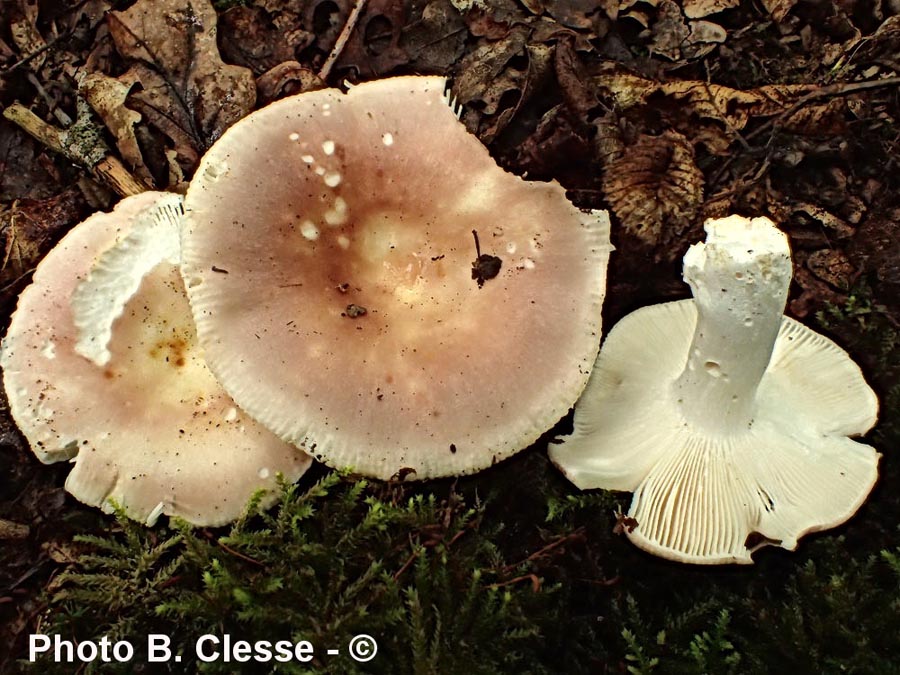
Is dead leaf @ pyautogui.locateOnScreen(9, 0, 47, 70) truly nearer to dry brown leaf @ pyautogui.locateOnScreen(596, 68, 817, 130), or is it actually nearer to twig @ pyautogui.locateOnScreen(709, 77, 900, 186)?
dry brown leaf @ pyautogui.locateOnScreen(596, 68, 817, 130)

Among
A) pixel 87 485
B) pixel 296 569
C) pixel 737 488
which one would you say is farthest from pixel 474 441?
pixel 87 485

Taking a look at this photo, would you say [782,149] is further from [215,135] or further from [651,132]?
[215,135]

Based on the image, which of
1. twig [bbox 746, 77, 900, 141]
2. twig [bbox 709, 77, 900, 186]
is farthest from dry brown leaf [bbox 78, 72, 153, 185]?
twig [bbox 746, 77, 900, 141]

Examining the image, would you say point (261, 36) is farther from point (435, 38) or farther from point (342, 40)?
point (435, 38)

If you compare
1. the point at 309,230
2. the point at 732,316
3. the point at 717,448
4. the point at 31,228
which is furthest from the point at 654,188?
the point at 31,228

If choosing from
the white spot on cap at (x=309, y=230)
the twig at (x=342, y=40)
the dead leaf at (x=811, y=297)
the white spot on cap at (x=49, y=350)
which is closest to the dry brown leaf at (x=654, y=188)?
the dead leaf at (x=811, y=297)
